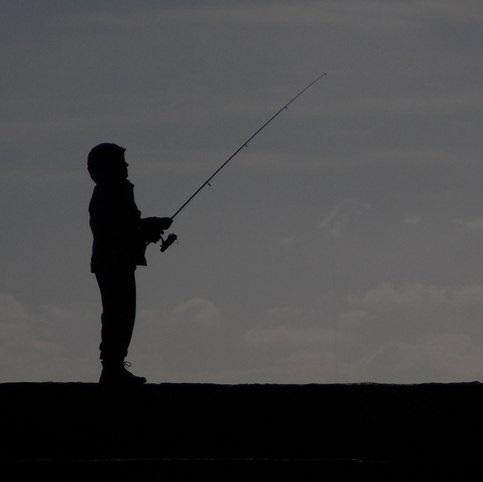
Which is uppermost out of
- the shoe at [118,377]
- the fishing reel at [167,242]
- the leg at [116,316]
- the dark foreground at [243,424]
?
the fishing reel at [167,242]

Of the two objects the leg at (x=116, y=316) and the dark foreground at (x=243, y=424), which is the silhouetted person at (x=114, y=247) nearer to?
the leg at (x=116, y=316)

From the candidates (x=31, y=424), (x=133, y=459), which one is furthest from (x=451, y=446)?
(x=31, y=424)

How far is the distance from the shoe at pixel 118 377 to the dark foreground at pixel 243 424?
25 cm

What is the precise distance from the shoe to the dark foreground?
0.81 feet

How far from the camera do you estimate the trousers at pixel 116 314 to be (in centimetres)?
1140

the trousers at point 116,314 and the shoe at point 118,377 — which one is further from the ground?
the trousers at point 116,314

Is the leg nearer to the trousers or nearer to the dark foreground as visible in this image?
the trousers

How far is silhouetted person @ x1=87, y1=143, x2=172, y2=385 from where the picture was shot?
37.4 ft

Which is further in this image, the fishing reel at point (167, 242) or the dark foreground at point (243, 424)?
the fishing reel at point (167, 242)

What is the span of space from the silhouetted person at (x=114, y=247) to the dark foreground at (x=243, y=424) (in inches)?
33.0

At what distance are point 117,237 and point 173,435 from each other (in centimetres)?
192

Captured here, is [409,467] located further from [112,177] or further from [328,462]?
[112,177]

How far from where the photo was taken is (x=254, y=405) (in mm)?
10430

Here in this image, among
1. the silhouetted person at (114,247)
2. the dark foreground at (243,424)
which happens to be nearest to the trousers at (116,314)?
the silhouetted person at (114,247)
